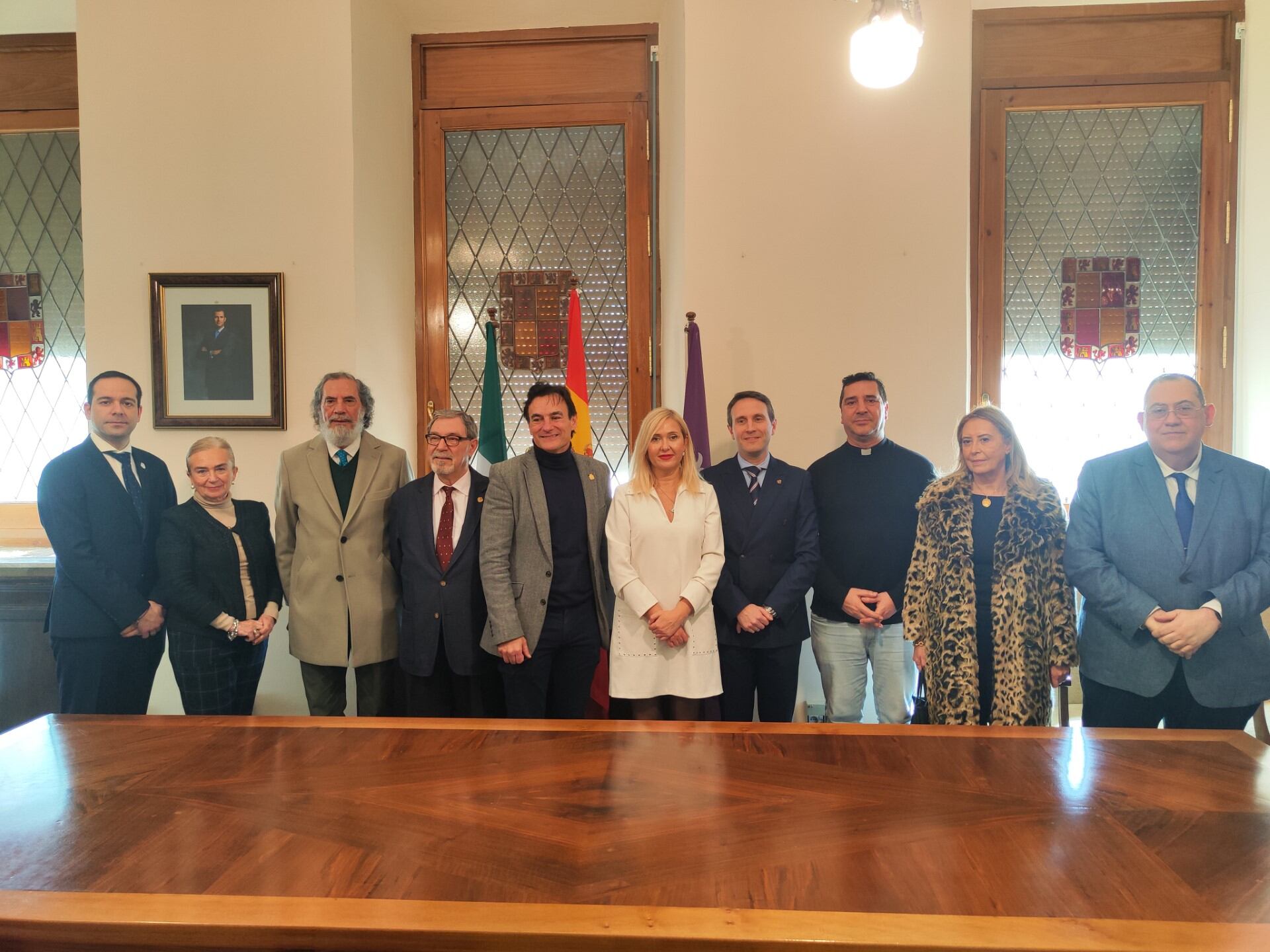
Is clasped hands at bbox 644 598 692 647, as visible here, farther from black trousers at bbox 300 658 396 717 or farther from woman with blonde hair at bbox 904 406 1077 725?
black trousers at bbox 300 658 396 717

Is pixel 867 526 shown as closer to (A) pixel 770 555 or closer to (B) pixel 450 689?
(A) pixel 770 555

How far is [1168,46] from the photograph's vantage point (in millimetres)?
3996

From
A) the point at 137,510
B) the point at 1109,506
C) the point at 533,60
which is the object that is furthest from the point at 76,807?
the point at 533,60

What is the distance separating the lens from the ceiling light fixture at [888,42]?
1775 millimetres

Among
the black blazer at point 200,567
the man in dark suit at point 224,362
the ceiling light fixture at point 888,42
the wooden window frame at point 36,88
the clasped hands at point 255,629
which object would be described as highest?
the wooden window frame at point 36,88

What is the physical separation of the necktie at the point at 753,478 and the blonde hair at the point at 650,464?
0.20 m

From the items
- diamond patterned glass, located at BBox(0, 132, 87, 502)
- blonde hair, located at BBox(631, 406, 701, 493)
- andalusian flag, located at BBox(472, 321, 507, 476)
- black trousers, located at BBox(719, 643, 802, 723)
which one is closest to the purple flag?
blonde hair, located at BBox(631, 406, 701, 493)

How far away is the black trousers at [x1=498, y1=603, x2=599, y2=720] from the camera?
8.66 feet

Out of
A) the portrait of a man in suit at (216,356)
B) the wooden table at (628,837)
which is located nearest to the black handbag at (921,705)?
the wooden table at (628,837)

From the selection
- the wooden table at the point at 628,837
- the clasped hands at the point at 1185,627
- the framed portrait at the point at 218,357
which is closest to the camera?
the wooden table at the point at 628,837

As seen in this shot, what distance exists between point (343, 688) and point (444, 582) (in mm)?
613

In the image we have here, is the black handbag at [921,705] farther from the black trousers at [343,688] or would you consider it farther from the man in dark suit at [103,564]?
the man in dark suit at [103,564]

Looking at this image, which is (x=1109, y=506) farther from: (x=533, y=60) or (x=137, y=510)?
(x=533, y=60)

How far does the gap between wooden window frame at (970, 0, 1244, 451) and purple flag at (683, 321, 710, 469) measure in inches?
56.2
